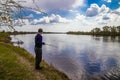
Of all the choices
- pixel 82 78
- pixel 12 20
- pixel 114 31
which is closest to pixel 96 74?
pixel 82 78

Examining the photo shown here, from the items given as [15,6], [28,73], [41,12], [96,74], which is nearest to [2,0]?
[15,6]

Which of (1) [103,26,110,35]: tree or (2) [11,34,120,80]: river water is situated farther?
(1) [103,26,110,35]: tree

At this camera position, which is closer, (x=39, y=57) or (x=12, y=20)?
(x=12, y=20)

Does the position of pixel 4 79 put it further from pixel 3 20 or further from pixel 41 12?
pixel 41 12

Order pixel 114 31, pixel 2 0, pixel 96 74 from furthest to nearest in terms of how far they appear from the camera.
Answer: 1. pixel 114 31
2. pixel 96 74
3. pixel 2 0

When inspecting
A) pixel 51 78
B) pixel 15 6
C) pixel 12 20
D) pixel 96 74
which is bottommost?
pixel 96 74

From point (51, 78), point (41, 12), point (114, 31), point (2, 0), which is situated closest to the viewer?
point (41, 12)

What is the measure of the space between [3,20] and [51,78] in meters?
5.78

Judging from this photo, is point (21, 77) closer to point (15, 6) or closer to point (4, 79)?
point (4, 79)

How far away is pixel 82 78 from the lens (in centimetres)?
2114

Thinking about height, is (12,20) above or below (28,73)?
above

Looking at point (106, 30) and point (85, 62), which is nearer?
point (85, 62)

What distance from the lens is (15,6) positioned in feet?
29.9

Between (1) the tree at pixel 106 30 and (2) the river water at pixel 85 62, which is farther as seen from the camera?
(1) the tree at pixel 106 30
